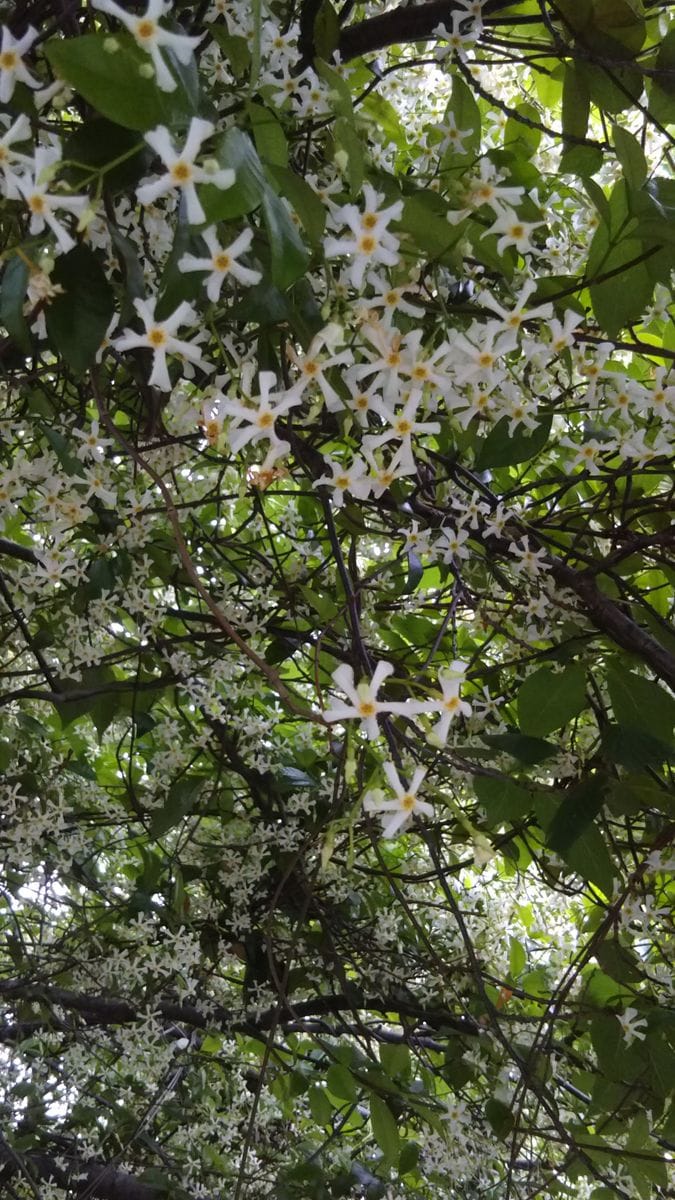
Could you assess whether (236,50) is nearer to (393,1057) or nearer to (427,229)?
(427,229)

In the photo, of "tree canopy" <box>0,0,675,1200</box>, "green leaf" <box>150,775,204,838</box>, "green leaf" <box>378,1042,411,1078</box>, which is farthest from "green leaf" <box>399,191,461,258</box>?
"green leaf" <box>378,1042,411,1078</box>

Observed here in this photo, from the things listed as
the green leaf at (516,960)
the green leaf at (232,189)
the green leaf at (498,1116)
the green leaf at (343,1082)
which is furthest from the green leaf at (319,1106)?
the green leaf at (232,189)

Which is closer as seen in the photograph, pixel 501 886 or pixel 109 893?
pixel 109 893

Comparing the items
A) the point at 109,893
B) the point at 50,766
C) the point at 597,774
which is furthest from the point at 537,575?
the point at 109,893

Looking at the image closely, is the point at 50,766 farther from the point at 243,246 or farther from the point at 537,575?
the point at 243,246

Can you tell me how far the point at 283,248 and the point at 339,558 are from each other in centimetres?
23

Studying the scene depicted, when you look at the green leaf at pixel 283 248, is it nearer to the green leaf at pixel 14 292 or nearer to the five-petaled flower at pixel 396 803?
the green leaf at pixel 14 292

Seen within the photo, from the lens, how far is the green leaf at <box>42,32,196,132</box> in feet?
1.46

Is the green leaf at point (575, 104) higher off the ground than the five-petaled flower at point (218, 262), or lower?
higher

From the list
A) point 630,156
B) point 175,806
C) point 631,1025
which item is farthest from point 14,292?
point 631,1025

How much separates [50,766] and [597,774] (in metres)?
0.81

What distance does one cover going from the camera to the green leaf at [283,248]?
0.51 m

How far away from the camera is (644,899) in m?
1.17

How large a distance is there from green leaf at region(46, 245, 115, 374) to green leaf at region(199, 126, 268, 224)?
12 centimetres
